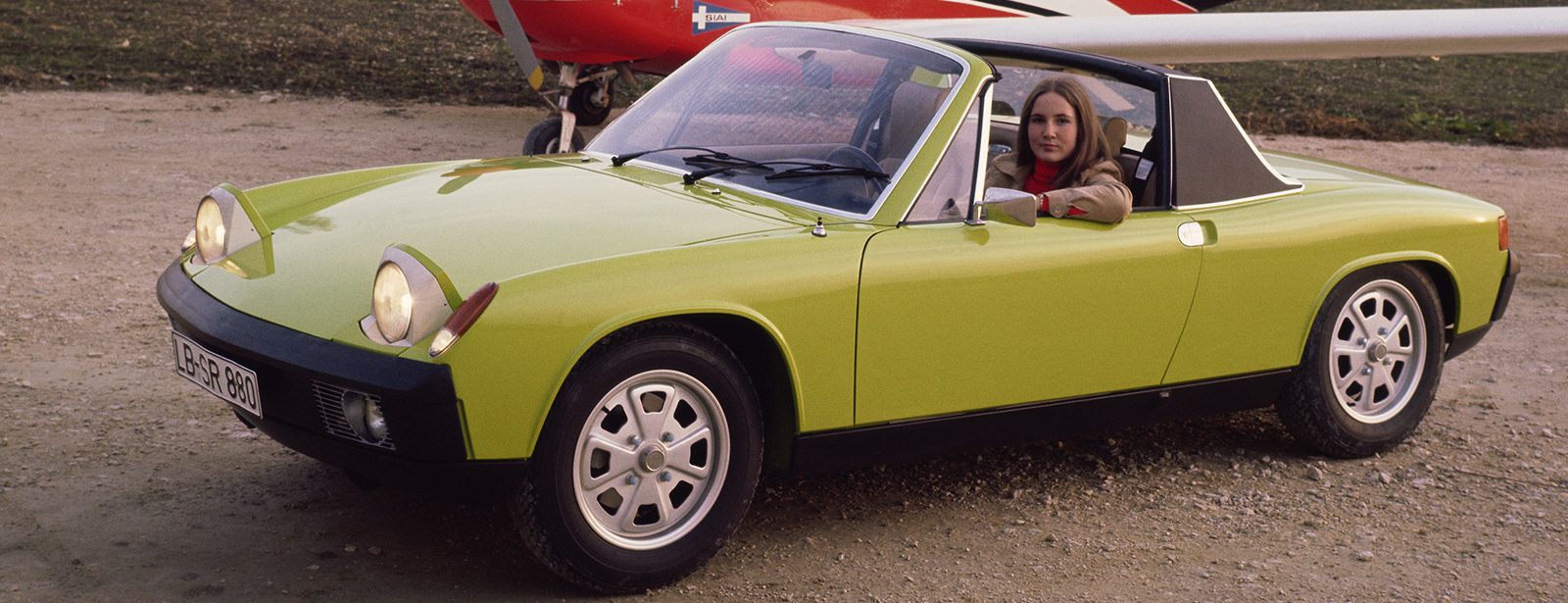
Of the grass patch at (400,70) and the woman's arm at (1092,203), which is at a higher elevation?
the woman's arm at (1092,203)

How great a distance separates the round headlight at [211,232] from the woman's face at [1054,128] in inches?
98.6

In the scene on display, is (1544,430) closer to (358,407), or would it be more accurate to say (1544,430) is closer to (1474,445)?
(1474,445)

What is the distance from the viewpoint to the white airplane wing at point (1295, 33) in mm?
10305

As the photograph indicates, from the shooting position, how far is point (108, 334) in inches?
225

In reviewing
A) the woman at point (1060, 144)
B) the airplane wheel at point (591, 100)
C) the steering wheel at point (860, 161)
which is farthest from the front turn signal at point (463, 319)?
the airplane wheel at point (591, 100)

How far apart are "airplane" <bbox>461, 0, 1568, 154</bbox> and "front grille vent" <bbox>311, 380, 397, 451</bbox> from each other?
6.85 meters

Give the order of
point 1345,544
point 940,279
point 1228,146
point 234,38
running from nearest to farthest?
1. point 940,279
2. point 1345,544
3. point 1228,146
4. point 234,38

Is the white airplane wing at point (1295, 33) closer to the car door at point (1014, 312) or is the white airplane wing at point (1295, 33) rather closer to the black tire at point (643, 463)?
the car door at point (1014, 312)

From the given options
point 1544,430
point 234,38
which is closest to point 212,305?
point 1544,430

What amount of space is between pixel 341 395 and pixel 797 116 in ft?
5.72

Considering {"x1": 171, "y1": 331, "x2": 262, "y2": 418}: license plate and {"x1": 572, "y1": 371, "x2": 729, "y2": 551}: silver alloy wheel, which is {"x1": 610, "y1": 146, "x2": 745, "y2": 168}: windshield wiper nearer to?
{"x1": 572, "y1": 371, "x2": 729, "y2": 551}: silver alloy wheel

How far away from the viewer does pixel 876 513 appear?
4188mm

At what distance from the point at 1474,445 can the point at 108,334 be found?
5.48 metres

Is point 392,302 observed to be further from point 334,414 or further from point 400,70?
point 400,70
